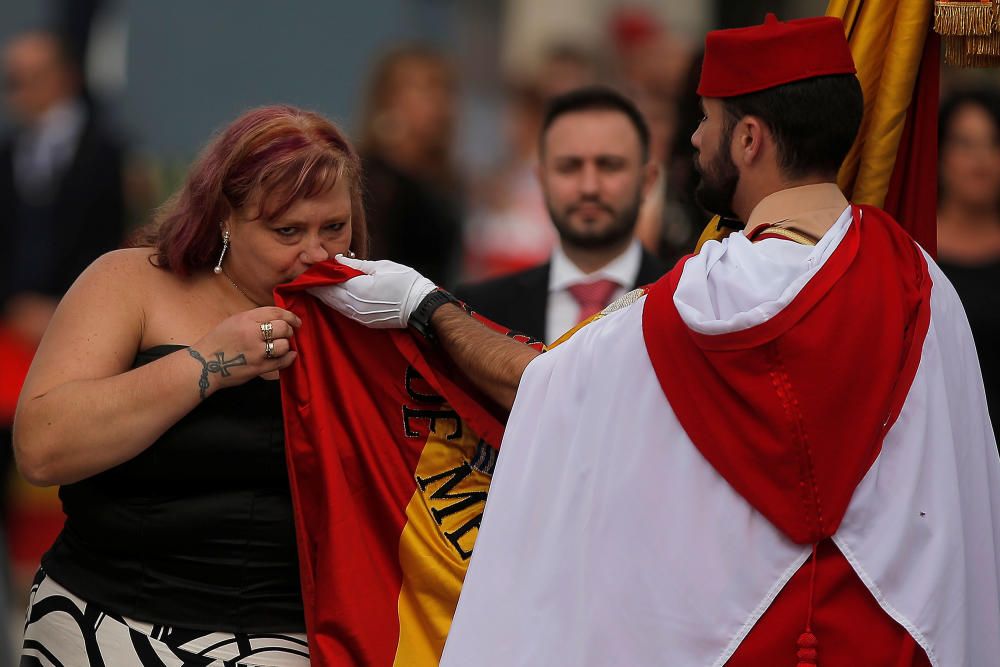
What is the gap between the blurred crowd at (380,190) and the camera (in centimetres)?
595

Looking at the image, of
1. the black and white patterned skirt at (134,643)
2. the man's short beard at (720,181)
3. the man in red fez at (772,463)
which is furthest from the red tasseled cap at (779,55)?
the black and white patterned skirt at (134,643)

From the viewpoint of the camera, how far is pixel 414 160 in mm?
7707

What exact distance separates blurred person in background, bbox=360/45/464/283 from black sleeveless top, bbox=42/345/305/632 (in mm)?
3175

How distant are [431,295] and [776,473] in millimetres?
948

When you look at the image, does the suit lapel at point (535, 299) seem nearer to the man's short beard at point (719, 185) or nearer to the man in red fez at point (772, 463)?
the man's short beard at point (719, 185)

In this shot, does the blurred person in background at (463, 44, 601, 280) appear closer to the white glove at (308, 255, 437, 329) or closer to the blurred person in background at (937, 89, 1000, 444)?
the blurred person in background at (937, 89, 1000, 444)

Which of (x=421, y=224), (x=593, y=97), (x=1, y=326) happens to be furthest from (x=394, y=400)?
(x=1, y=326)

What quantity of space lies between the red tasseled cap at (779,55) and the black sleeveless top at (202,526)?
4.15 feet

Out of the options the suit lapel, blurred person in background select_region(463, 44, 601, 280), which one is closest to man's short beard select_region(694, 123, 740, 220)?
the suit lapel

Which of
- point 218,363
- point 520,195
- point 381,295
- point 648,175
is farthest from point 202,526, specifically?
point 520,195

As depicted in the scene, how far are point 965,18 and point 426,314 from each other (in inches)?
53.8

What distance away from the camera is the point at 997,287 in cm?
536

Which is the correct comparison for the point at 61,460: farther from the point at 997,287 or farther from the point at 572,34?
the point at 572,34

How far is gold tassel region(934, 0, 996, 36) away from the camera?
3396mm
